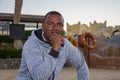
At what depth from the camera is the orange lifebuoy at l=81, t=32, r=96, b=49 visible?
43.9 feet

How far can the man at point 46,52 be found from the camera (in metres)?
2.11

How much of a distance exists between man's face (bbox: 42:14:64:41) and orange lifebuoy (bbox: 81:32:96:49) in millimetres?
11099

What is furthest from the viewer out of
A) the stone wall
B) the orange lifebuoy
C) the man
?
the orange lifebuoy

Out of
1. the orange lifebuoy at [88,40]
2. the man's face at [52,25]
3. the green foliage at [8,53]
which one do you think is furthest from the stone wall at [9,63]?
the man's face at [52,25]

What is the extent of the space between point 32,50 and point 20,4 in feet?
44.4

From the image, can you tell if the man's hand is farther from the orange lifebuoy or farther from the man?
the orange lifebuoy

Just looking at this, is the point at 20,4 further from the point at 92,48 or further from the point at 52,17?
the point at 52,17

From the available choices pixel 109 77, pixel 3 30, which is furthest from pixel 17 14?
pixel 3 30

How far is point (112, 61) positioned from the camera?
13.1m

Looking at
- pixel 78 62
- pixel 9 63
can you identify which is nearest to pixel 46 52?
pixel 78 62

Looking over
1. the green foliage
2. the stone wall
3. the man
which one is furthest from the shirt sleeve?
the green foliage

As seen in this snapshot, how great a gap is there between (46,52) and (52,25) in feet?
0.63

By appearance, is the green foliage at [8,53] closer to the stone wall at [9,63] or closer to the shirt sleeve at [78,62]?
the stone wall at [9,63]

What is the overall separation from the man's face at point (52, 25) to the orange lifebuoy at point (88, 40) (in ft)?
36.4
